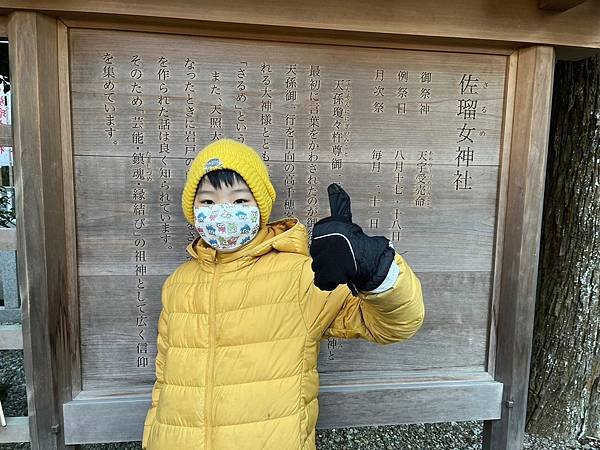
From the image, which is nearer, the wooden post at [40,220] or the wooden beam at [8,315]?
the wooden post at [40,220]

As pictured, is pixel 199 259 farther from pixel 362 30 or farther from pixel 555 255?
pixel 555 255

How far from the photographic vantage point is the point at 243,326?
4.24 feet

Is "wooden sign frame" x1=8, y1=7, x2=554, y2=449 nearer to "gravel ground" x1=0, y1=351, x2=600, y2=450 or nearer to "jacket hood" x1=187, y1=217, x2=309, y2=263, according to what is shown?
"jacket hood" x1=187, y1=217, x2=309, y2=263

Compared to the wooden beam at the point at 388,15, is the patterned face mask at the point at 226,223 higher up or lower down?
lower down

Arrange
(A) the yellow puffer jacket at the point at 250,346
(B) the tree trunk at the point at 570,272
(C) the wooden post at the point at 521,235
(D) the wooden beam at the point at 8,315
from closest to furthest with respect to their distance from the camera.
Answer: (A) the yellow puffer jacket at the point at 250,346 → (C) the wooden post at the point at 521,235 → (B) the tree trunk at the point at 570,272 → (D) the wooden beam at the point at 8,315

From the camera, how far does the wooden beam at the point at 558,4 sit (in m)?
1.63

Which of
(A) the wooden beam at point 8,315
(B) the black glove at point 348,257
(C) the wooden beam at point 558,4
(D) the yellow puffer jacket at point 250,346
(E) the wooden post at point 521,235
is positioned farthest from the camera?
(A) the wooden beam at point 8,315

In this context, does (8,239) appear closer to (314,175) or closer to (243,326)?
(243,326)

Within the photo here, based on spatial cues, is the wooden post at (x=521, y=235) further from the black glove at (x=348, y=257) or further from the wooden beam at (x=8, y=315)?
the wooden beam at (x=8, y=315)

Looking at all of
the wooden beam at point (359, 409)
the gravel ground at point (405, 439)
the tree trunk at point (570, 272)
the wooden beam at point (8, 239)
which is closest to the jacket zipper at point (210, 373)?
the wooden beam at point (359, 409)

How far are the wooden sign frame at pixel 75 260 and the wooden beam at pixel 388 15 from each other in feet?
0.18

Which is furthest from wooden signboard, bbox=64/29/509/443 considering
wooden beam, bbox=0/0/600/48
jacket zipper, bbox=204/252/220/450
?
jacket zipper, bbox=204/252/220/450

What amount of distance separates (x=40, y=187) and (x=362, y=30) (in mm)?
1267

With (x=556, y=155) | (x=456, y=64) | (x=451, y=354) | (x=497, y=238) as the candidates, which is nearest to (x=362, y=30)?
(x=456, y=64)
